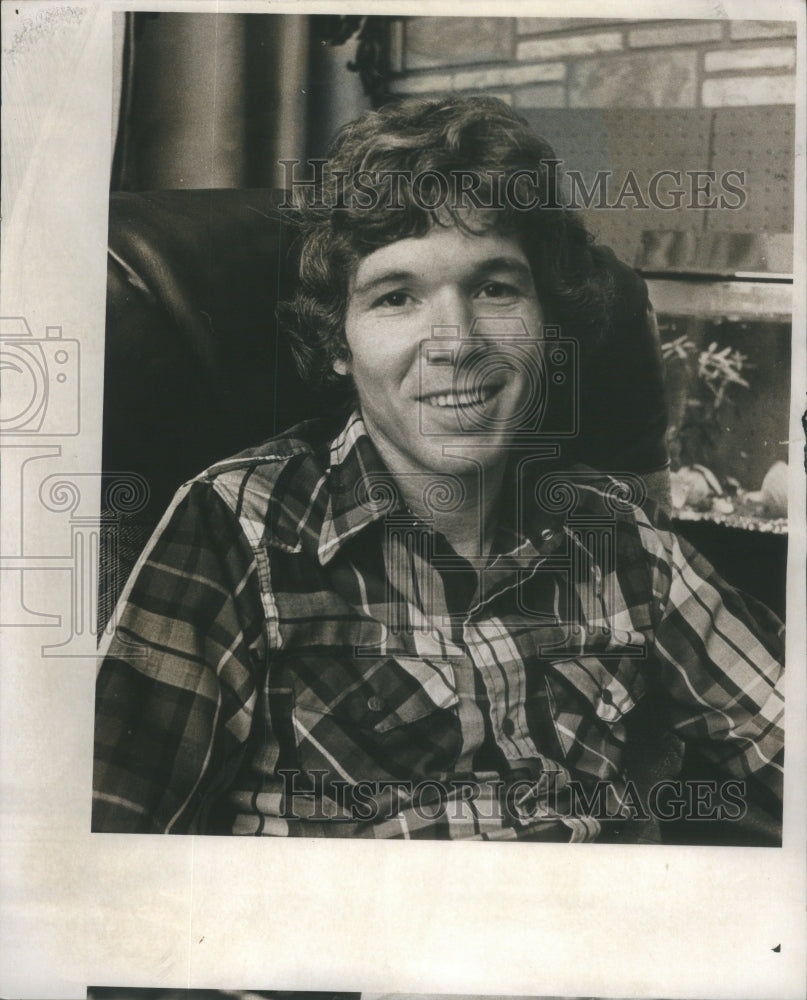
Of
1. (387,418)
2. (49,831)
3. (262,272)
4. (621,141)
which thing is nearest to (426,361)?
(387,418)

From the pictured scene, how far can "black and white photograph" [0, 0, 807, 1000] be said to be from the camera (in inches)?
57.9

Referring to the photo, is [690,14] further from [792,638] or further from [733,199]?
[792,638]

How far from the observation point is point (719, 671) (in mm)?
1503

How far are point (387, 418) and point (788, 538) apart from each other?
0.71 metres

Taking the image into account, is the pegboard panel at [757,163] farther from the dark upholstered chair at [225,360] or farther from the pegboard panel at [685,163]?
the dark upholstered chair at [225,360]

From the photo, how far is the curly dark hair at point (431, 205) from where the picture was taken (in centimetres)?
148

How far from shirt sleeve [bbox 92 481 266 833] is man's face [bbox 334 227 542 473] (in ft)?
1.06

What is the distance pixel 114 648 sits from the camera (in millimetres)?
1489
